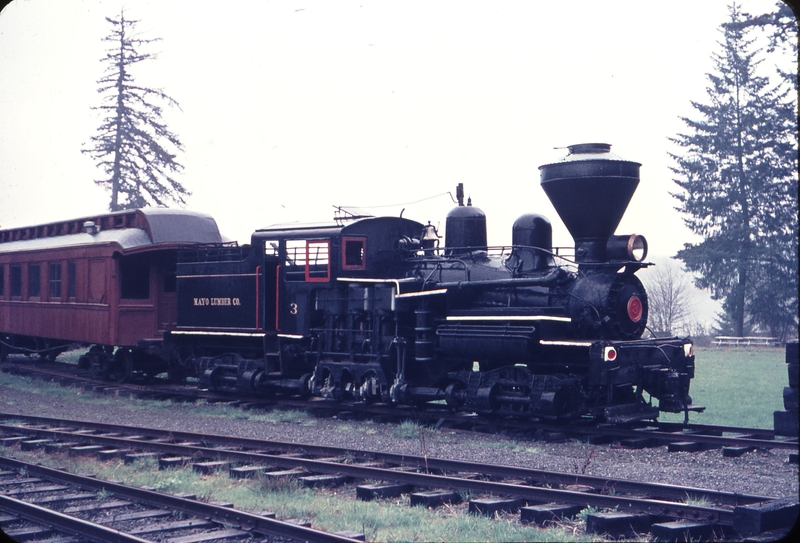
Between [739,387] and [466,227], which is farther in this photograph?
[739,387]

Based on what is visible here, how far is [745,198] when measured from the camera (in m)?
29.6

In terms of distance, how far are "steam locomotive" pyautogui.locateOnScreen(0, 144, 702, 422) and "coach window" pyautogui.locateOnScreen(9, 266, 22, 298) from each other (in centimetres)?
236

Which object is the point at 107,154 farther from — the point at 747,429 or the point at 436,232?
the point at 747,429

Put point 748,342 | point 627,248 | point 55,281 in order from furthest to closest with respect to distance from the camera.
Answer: point 748,342
point 55,281
point 627,248

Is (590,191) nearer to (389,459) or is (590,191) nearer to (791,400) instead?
(389,459)

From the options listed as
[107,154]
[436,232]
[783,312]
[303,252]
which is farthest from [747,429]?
[107,154]

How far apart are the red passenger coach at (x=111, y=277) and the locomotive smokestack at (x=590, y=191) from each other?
933 cm

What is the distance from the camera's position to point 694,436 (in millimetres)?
9750

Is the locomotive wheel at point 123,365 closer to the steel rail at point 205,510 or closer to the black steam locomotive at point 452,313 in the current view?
the black steam locomotive at point 452,313

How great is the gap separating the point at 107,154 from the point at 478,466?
103ft

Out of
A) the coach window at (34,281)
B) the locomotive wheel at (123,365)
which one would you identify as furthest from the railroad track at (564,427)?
the coach window at (34,281)

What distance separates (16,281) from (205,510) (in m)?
17.9

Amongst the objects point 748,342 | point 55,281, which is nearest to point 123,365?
point 55,281

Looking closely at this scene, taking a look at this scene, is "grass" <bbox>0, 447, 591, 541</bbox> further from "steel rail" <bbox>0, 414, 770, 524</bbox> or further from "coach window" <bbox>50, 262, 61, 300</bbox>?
"coach window" <bbox>50, 262, 61, 300</bbox>
